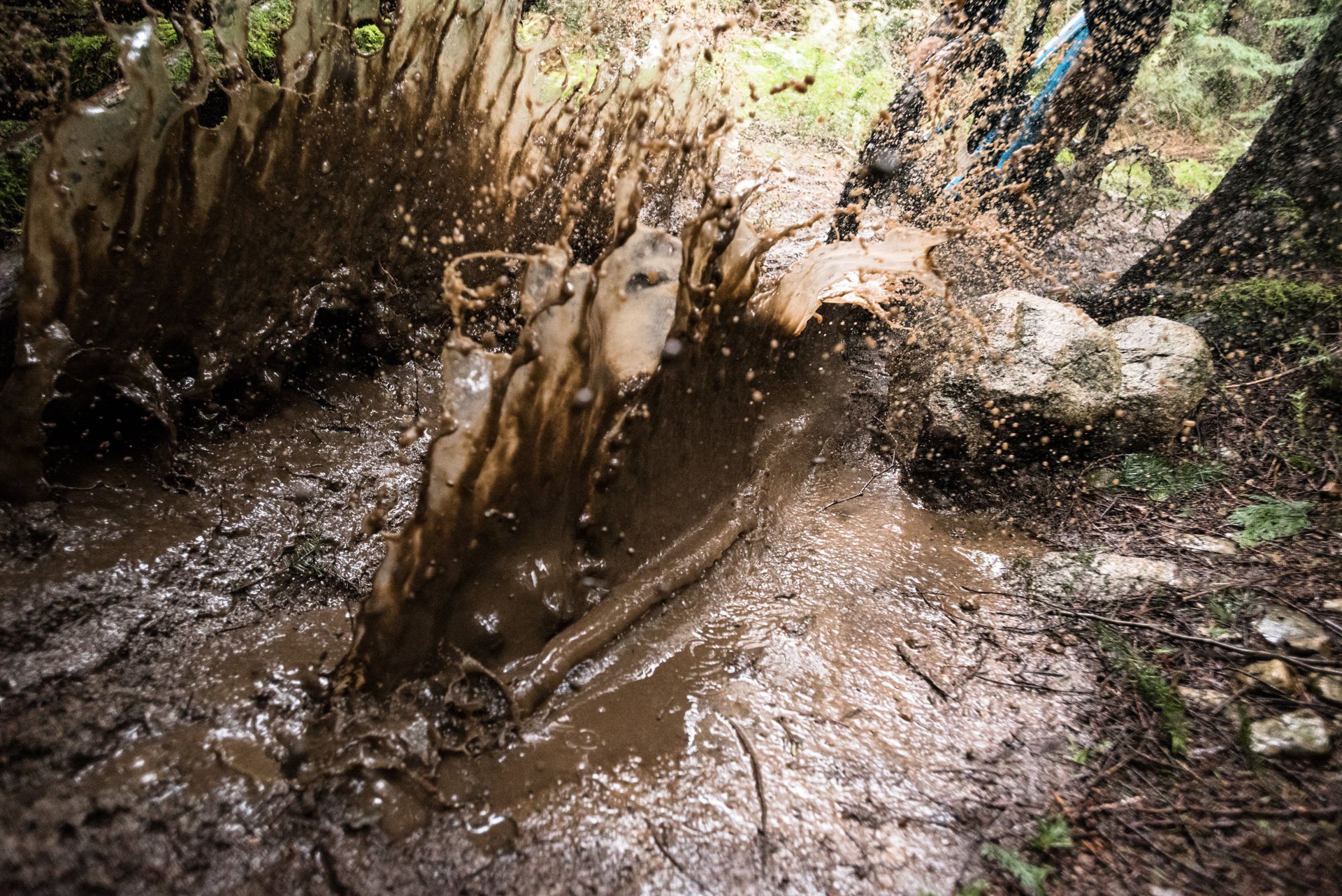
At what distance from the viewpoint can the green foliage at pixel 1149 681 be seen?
200cm

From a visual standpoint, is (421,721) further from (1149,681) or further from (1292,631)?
(1292,631)

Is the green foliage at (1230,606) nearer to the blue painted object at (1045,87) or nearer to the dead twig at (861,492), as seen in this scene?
the dead twig at (861,492)

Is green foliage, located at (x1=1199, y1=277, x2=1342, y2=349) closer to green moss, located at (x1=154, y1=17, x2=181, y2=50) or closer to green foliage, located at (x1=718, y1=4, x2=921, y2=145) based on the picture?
green foliage, located at (x1=718, y1=4, x2=921, y2=145)

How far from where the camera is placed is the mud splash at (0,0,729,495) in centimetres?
217

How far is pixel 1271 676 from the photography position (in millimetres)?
2115

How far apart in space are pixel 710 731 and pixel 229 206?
9.30 feet

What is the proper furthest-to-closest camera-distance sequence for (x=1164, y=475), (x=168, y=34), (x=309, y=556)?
A: 1. (x=1164, y=475)
2. (x=168, y=34)
3. (x=309, y=556)

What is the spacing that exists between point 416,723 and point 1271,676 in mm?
2811

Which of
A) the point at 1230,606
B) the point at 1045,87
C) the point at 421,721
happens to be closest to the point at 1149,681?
the point at 1230,606

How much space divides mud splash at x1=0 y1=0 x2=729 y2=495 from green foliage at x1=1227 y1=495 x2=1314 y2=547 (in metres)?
2.92

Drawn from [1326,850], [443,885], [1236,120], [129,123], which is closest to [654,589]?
[443,885]

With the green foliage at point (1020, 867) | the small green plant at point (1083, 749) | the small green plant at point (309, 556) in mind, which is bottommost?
the small green plant at point (309, 556)

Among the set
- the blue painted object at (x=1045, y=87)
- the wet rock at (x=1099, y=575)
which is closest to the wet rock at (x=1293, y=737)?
the wet rock at (x=1099, y=575)

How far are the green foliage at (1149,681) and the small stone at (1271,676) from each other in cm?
24
